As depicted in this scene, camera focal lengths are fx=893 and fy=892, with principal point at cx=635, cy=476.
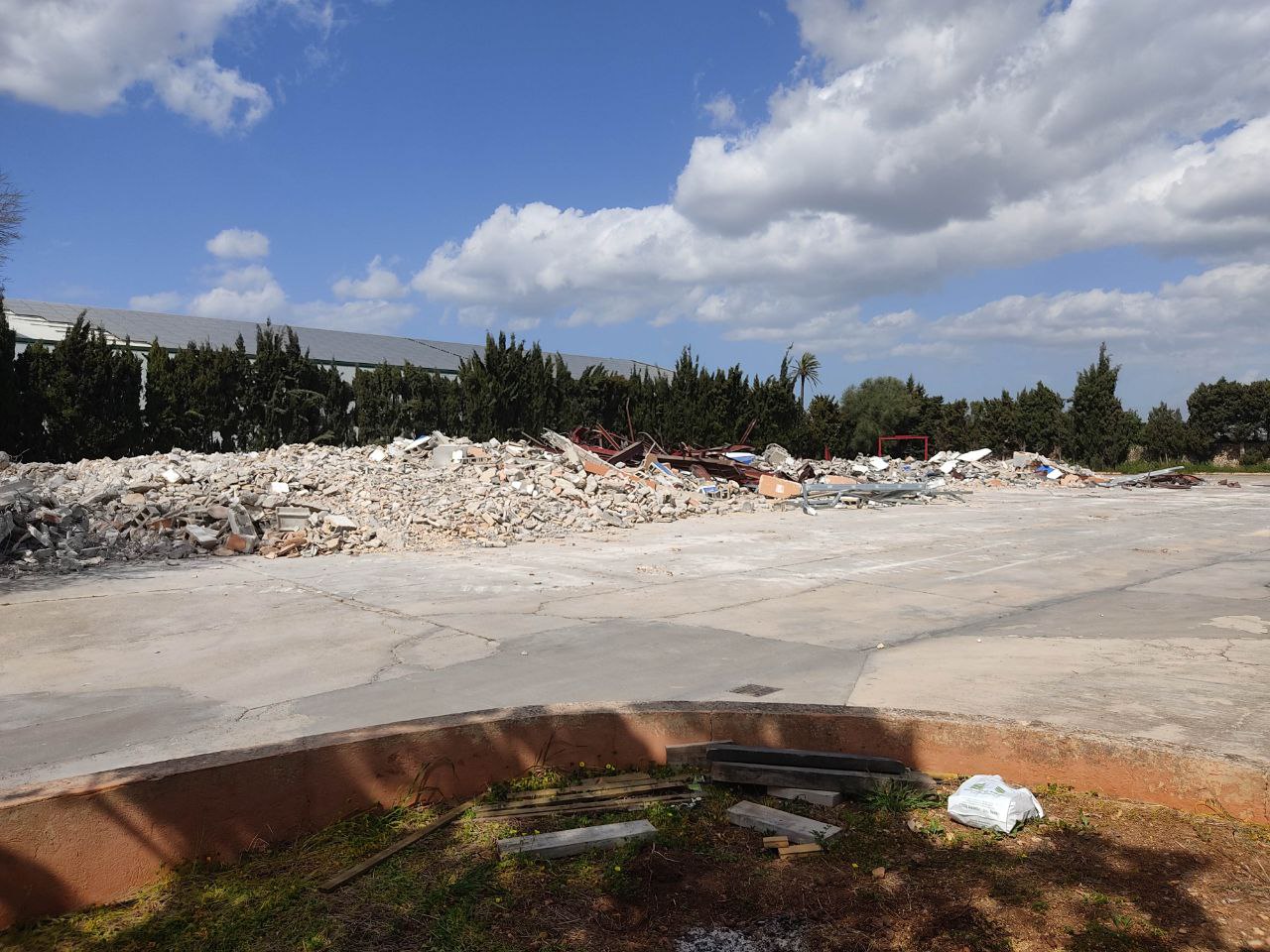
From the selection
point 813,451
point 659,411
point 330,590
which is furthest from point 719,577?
point 813,451

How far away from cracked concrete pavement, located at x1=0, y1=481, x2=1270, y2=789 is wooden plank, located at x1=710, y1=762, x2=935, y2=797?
4.66 feet

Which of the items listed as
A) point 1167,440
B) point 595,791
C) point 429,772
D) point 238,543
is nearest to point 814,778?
point 595,791

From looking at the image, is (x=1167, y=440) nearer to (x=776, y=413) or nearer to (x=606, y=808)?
(x=776, y=413)

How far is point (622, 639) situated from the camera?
7668mm

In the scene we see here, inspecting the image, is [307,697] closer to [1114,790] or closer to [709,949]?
[709,949]

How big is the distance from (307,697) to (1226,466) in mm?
44825

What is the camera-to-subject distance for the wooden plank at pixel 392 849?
3.03 m

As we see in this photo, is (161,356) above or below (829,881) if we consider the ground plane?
above


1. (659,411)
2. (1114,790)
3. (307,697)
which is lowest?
(307,697)

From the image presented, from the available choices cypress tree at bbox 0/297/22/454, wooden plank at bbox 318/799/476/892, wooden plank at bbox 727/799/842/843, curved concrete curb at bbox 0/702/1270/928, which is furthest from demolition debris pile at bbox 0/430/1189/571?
wooden plank at bbox 727/799/842/843

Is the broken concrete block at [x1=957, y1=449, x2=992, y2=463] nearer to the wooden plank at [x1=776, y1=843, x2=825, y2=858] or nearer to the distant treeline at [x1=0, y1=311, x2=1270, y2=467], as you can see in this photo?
the distant treeline at [x1=0, y1=311, x2=1270, y2=467]

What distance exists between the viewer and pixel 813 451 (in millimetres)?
34969

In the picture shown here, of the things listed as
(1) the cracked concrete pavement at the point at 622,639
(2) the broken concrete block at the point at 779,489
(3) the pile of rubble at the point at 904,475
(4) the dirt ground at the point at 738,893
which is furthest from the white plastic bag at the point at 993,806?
(2) the broken concrete block at the point at 779,489

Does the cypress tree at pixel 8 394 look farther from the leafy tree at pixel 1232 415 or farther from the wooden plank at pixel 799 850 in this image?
the leafy tree at pixel 1232 415
